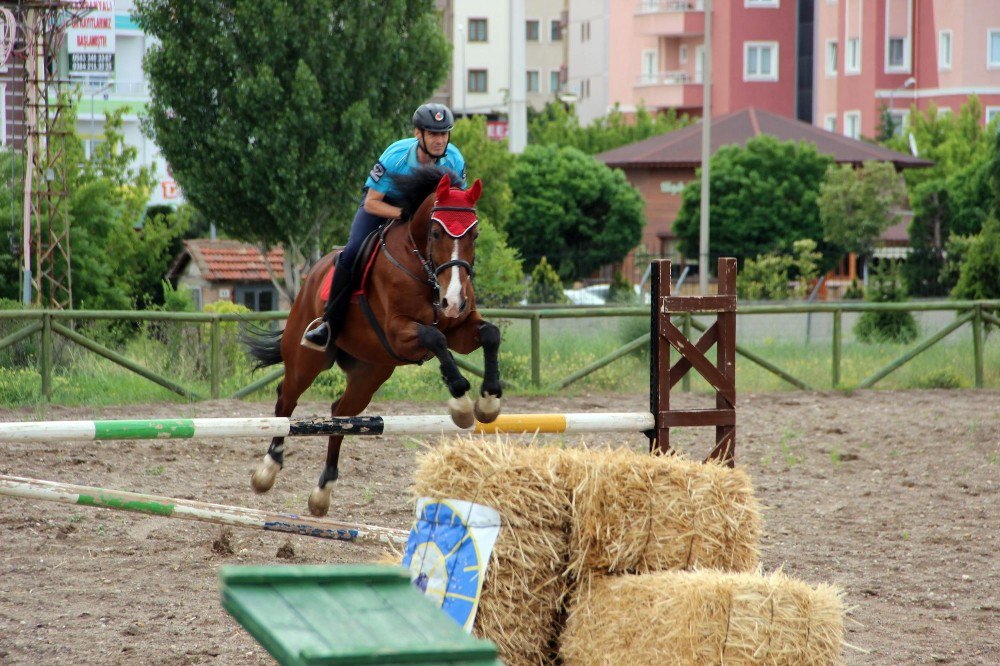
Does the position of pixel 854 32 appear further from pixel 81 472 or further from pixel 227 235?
pixel 81 472

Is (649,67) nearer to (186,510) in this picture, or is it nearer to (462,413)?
(462,413)

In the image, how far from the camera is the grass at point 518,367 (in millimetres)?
12594

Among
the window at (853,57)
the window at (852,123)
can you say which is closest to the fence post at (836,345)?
the window at (853,57)

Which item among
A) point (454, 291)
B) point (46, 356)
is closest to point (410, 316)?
point (454, 291)

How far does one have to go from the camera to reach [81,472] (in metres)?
9.14

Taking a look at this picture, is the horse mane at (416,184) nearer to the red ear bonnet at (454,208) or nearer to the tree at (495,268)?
the red ear bonnet at (454,208)

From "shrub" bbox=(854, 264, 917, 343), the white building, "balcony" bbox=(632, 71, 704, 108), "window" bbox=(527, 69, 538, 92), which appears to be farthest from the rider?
"window" bbox=(527, 69, 538, 92)

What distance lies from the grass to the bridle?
575cm

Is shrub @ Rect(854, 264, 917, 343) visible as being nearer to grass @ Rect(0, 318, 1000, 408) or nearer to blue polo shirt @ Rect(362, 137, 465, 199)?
grass @ Rect(0, 318, 1000, 408)

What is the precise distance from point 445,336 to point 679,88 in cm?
5645

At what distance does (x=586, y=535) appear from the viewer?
4645mm

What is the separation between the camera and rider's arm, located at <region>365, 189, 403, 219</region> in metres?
6.51

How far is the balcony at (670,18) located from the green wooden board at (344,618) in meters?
58.5

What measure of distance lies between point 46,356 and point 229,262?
17.4 meters
